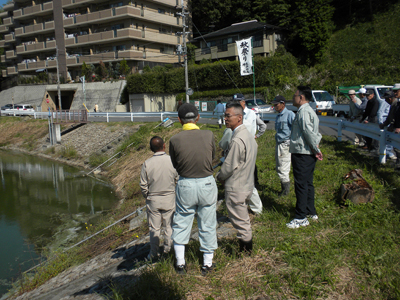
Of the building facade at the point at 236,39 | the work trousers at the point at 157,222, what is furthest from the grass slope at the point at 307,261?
the building facade at the point at 236,39

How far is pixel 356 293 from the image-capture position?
313 centimetres

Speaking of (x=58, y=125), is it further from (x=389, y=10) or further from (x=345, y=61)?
(x=389, y=10)

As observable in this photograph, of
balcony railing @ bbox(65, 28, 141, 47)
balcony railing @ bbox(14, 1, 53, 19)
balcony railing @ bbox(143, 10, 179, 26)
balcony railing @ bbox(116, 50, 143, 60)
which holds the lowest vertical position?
balcony railing @ bbox(116, 50, 143, 60)

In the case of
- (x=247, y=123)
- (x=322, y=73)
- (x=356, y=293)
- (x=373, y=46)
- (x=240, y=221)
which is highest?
(x=373, y=46)

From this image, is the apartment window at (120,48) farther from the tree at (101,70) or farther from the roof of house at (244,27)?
the roof of house at (244,27)

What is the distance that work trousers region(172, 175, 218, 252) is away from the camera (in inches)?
133

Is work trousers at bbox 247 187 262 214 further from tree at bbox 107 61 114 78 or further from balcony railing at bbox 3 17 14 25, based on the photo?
balcony railing at bbox 3 17 14 25

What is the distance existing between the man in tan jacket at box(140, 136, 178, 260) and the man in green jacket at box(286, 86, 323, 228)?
1.76 metres

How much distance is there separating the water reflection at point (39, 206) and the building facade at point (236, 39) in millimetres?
24281

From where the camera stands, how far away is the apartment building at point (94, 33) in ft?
129

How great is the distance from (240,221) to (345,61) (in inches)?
1134

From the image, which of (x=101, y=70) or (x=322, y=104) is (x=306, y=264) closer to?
(x=322, y=104)

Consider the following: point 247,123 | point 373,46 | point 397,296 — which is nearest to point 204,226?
point 397,296

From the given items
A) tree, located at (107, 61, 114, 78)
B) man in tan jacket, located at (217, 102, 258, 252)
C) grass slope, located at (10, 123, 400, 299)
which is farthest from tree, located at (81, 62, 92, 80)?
man in tan jacket, located at (217, 102, 258, 252)
